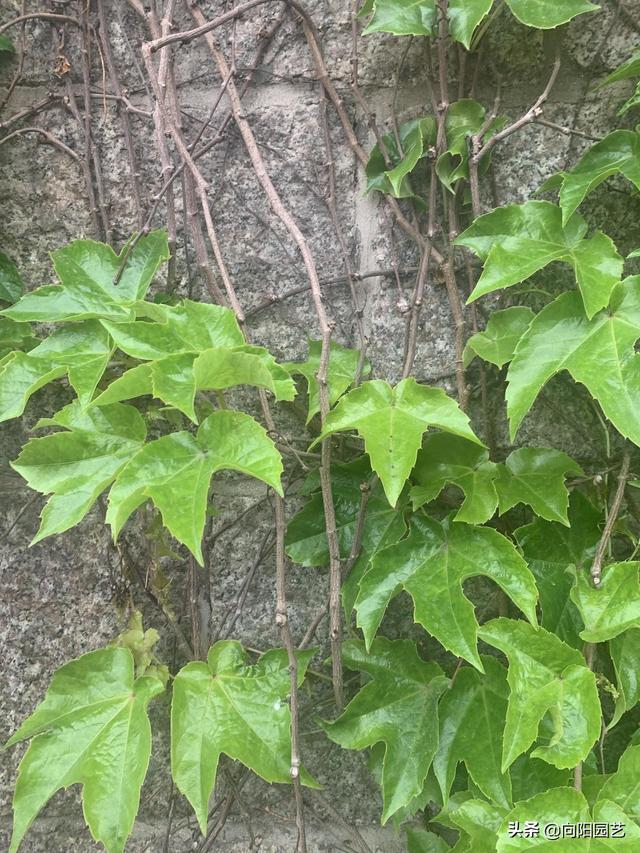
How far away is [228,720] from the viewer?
791 millimetres

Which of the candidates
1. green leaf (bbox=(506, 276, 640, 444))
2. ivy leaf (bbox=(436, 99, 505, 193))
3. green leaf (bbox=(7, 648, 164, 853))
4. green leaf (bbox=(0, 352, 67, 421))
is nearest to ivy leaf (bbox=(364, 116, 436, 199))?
ivy leaf (bbox=(436, 99, 505, 193))

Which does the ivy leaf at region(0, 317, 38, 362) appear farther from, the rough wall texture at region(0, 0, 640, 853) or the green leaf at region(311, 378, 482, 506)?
the green leaf at region(311, 378, 482, 506)

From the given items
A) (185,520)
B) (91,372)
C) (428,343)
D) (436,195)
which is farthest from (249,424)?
(436,195)

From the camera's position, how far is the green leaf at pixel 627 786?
715 mm

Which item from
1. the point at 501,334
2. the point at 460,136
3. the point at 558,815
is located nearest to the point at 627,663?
the point at 558,815

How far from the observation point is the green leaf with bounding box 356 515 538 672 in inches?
28.6

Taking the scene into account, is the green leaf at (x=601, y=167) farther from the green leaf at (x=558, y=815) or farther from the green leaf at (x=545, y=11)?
the green leaf at (x=558, y=815)

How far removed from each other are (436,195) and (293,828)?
3.02 ft

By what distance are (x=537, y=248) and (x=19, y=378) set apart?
641 millimetres

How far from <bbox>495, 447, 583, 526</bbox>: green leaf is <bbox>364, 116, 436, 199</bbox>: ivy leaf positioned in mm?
376

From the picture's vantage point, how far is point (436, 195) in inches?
35.9

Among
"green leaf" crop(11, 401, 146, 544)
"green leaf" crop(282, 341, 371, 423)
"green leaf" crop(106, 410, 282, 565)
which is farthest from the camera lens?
"green leaf" crop(282, 341, 371, 423)

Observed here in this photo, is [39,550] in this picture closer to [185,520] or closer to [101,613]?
[101,613]

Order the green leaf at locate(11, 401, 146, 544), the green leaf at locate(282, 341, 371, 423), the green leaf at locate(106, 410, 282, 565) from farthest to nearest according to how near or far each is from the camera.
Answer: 1. the green leaf at locate(282, 341, 371, 423)
2. the green leaf at locate(11, 401, 146, 544)
3. the green leaf at locate(106, 410, 282, 565)
